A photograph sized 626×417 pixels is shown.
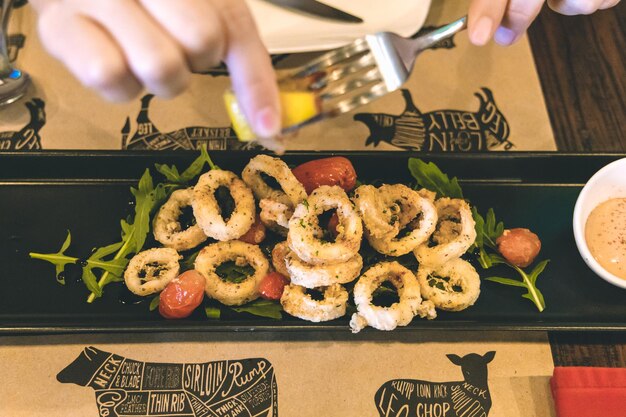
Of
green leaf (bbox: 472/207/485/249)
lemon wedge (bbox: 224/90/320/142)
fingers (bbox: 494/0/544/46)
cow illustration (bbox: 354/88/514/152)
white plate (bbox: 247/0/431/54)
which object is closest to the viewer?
lemon wedge (bbox: 224/90/320/142)

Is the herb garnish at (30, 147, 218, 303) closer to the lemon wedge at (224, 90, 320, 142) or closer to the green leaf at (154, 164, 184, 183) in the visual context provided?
the green leaf at (154, 164, 184, 183)

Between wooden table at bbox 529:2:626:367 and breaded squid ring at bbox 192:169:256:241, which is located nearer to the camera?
breaded squid ring at bbox 192:169:256:241

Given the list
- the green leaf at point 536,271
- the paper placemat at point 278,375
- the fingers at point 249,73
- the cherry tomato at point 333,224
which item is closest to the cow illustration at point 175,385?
the paper placemat at point 278,375

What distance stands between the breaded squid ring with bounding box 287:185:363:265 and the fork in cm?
44

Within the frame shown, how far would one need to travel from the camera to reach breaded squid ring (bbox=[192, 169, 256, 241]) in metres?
1.87

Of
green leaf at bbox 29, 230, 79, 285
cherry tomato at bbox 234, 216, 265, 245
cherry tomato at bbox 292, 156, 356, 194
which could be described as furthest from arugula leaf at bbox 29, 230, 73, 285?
cherry tomato at bbox 292, 156, 356, 194

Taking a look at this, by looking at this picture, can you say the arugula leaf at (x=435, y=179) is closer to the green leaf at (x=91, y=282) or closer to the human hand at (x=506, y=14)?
the human hand at (x=506, y=14)

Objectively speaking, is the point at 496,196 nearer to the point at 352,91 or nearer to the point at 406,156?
the point at 406,156

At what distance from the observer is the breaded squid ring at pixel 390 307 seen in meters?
1.74

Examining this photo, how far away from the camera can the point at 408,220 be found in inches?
78.4

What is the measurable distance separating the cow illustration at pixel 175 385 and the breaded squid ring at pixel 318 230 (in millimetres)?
443

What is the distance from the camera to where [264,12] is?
2355 mm

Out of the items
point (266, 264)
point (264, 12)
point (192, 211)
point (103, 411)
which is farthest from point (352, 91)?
point (103, 411)

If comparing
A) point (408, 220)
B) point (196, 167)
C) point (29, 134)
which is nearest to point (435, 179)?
point (408, 220)
